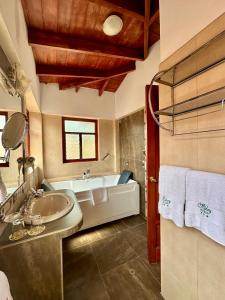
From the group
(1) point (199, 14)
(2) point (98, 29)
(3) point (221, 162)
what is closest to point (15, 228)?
(3) point (221, 162)

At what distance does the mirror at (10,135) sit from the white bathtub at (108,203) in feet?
3.85

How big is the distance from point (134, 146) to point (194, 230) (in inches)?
91.9

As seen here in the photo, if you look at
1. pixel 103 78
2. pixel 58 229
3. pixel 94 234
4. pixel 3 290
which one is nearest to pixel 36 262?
pixel 58 229

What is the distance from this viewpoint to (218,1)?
816 mm

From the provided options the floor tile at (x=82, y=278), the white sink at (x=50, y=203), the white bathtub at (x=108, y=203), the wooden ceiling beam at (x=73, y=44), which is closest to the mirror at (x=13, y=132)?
the white sink at (x=50, y=203)

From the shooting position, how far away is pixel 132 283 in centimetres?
154

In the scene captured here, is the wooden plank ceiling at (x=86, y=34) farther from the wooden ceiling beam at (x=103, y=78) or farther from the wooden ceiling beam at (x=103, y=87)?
the wooden ceiling beam at (x=103, y=87)

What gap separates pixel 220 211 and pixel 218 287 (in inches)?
19.7

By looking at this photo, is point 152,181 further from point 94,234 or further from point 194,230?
point 94,234

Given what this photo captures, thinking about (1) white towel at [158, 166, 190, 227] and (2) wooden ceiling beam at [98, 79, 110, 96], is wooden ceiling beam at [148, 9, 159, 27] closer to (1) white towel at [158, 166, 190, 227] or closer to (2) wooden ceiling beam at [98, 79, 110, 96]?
(2) wooden ceiling beam at [98, 79, 110, 96]

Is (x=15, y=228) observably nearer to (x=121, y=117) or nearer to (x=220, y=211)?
(x=220, y=211)

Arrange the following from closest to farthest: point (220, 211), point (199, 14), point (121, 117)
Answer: point (220, 211) < point (199, 14) < point (121, 117)

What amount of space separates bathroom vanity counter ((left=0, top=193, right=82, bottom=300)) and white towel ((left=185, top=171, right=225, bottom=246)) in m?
0.77

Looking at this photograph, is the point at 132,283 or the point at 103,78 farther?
the point at 103,78
